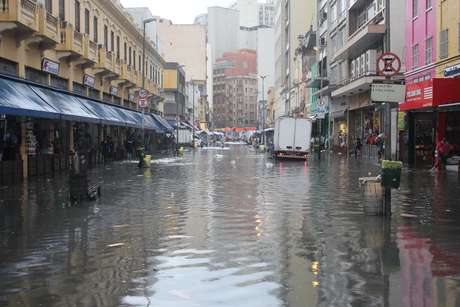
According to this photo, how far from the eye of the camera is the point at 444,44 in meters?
28.1

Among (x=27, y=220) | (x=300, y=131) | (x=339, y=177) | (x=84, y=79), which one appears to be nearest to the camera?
(x=27, y=220)

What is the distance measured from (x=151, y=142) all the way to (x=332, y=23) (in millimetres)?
22372

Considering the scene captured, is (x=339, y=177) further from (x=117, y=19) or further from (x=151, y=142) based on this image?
(x=151, y=142)

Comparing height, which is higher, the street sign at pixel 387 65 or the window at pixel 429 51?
the window at pixel 429 51

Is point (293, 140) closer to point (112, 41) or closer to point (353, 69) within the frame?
point (353, 69)

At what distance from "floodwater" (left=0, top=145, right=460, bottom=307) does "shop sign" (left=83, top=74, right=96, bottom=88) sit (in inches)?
727

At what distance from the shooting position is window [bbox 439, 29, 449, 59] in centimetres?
2777

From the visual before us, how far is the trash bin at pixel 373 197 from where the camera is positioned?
12.5 meters

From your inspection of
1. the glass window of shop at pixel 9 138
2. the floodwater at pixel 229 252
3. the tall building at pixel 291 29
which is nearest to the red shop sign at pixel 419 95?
the floodwater at pixel 229 252

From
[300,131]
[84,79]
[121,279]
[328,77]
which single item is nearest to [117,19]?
[84,79]

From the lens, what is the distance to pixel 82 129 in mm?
36094

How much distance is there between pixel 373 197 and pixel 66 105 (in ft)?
59.2

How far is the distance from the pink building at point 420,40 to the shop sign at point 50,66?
18347mm

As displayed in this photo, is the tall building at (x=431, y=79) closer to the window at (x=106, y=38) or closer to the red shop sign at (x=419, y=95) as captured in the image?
the red shop sign at (x=419, y=95)
